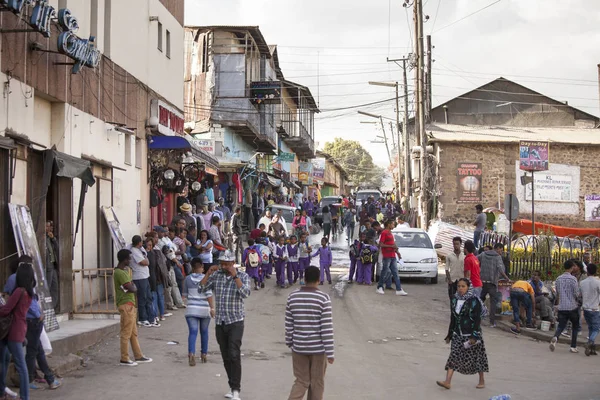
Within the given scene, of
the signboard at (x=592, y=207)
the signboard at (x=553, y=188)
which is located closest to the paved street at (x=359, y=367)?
the signboard at (x=553, y=188)

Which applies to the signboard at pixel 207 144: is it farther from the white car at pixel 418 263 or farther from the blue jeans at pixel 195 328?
the blue jeans at pixel 195 328

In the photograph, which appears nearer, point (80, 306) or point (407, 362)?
point (407, 362)

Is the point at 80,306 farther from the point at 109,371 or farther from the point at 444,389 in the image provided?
the point at 444,389

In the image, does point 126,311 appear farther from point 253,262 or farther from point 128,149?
point 253,262

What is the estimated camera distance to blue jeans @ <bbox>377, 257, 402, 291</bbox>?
20.1m

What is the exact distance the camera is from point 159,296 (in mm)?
15016

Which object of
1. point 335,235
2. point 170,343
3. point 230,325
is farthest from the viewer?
point 335,235

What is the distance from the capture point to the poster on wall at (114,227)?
656 inches

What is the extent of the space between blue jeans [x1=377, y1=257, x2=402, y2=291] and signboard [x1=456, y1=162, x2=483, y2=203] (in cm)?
1303

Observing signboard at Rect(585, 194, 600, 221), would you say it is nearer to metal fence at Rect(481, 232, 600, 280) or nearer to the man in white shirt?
metal fence at Rect(481, 232, 600, 280)

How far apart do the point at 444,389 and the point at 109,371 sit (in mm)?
4622

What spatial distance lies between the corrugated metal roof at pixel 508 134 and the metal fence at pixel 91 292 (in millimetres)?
19292

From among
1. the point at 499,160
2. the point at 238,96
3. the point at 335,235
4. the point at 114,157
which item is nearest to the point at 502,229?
the point at 499,160

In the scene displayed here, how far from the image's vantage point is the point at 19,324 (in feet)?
27.0
